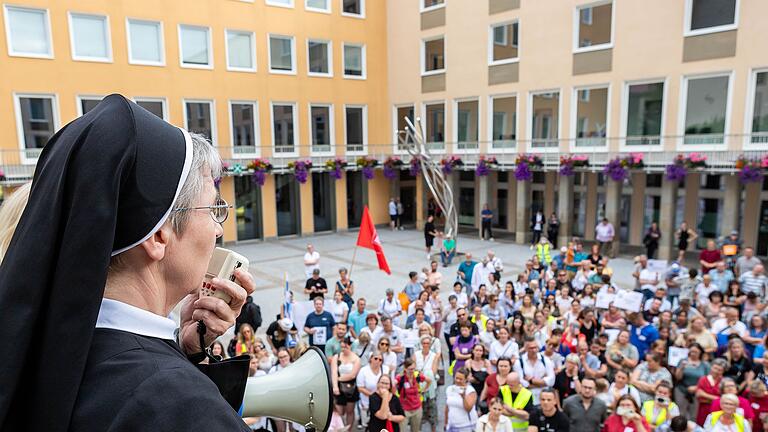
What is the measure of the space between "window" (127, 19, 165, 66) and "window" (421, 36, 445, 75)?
12542 mm

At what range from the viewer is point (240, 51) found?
25547mm

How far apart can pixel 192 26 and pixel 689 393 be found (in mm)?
23301

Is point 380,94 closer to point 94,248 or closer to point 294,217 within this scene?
point 294,217

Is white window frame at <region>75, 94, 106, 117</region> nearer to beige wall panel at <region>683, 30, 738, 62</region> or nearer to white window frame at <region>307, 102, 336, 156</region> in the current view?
white window frame at <region>307, 102, 336, 156</region>

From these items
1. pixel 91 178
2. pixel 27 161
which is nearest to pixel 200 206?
pixel 91 178

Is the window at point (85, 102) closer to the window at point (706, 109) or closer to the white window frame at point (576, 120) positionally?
the white window frame at point (576, 120)

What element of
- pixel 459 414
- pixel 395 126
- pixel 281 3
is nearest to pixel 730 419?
pixel 459 414

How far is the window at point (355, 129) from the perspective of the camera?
29109 mm

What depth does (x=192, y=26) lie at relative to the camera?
24.0m

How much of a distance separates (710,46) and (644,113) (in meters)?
3.11

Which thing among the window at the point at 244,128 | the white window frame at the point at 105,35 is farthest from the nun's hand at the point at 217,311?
the window at the point at 244,128

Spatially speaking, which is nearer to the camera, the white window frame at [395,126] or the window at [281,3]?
the window at [281,3]

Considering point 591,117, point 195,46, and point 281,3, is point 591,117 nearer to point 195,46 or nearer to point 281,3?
point 281,3

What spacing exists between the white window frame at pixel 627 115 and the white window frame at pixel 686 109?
49 centimetres
